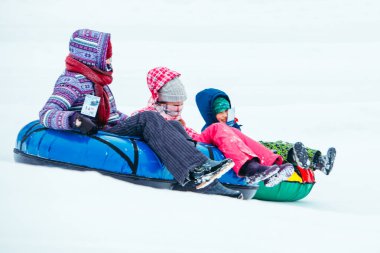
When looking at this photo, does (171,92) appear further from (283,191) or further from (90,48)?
(283,191)

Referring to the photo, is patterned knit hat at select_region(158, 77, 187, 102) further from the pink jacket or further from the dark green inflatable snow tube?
the dark green inflatable snow tube

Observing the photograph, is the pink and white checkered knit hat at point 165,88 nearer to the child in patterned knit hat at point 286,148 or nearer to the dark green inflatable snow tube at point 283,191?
the child in patterned knit hat at point 286,148

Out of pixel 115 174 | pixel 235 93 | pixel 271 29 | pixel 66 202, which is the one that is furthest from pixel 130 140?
pixel 271 29

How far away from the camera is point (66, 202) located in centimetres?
342

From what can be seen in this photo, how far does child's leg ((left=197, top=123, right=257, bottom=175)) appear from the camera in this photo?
500 centimetres

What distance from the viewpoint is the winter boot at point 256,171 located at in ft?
15.9

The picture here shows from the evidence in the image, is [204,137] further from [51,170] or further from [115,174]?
[51,170]

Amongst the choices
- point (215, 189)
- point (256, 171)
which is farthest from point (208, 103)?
point (215, 189)

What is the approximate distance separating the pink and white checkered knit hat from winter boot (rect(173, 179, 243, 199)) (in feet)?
2.60

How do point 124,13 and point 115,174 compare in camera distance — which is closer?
point 115,174

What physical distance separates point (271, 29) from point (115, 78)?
5.19 metres

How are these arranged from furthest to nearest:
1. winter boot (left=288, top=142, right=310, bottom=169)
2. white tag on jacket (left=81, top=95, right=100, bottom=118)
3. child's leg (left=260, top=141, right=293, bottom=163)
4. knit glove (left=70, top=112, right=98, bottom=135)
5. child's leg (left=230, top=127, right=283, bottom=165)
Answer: child's leg (left=260, top=141, right=293, bottom=163) < winter boot (left=288, top=142, right=310, bottom=169) < child's leg (left=230, top=127, right=283, bottom=165) < white tag on jacket (left=81, top=95, right=100, bottom=118) < knit glove (left=70, top=112, right=98, bottom=135)

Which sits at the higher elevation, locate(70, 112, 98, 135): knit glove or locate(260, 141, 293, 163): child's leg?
locate(260, 141, 293, 163): child's leg

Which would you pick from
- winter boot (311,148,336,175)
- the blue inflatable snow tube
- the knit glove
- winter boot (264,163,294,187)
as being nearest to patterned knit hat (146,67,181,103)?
the blue inflatable snow tube
